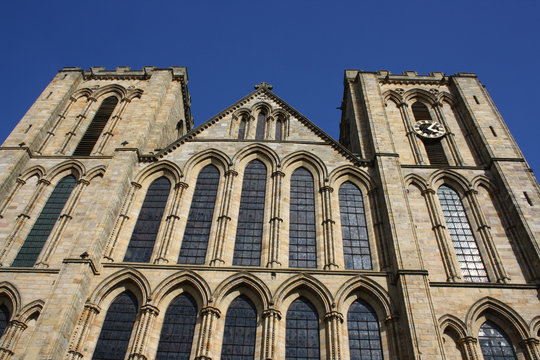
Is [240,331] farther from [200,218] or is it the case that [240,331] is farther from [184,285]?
[200,218]

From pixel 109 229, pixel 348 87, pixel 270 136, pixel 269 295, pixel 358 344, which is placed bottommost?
pixel 358 344

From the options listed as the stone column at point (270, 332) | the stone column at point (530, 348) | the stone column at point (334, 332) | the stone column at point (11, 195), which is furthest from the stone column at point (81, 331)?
the stone column at point (530, 348)

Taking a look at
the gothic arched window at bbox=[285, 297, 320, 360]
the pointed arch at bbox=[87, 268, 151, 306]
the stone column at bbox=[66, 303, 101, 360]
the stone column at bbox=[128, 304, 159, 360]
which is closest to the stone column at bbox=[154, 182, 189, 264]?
the pointed arch at bbox=[87, 268, 151, 306]

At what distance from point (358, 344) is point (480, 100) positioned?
15028 mm

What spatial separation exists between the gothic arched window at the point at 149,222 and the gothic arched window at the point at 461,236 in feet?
33.7

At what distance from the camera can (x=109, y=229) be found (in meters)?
16.3

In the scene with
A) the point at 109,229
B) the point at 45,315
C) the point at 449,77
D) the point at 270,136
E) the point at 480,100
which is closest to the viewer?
the point at 45,315

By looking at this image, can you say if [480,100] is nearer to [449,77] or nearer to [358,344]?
[449,77]

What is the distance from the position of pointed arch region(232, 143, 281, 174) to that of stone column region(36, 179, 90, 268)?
234 inches

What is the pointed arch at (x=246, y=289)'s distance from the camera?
14242 millimetres

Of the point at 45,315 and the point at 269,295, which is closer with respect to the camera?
the point at 45,315

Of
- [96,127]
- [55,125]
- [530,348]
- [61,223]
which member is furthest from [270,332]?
[55,125]

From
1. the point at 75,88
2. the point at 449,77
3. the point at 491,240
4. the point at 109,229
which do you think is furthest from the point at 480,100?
the point at 75,88

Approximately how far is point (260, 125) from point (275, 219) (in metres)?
7.16
